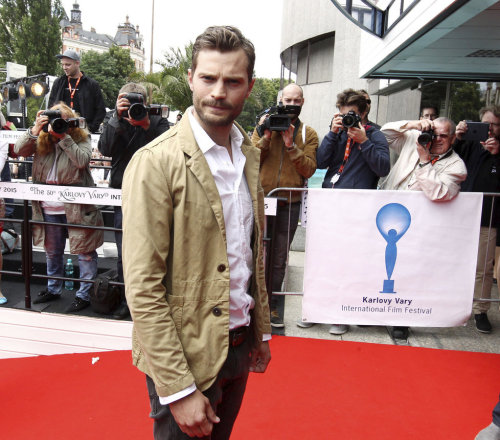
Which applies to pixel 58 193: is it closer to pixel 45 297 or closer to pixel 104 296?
pixel 104 296

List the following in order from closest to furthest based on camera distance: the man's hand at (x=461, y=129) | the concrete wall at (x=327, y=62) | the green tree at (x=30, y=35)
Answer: the man's hand at (x=461, y=129), the concrete wall at (x=327, y=62), the green tree at (x=30, y=35)

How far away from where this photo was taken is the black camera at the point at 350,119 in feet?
13.2

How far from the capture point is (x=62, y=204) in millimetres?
4359

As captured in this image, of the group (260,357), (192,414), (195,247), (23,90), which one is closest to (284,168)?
(260,357)

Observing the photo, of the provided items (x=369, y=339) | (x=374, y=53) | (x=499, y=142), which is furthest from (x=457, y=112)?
(x=369, y=339)

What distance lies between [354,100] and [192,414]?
3.59m

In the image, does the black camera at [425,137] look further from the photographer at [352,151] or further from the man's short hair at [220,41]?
the man's short hair at [220,41]

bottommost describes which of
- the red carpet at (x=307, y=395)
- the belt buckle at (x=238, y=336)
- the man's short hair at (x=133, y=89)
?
the red carpet at (x=307, y=395)

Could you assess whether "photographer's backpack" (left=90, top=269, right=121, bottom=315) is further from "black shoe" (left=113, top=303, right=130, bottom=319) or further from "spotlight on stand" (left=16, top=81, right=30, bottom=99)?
"spotlight on stand" (left=16, top=81, right=30, bottom=99)

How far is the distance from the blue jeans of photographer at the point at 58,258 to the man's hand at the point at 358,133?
8.82 ft

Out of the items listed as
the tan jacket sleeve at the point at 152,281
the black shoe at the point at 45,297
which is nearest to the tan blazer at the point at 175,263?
the tan jacket sleeve at the point at 152,281

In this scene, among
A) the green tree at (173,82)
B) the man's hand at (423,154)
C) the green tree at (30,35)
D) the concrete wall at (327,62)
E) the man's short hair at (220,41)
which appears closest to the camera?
the man's short hair at (220,41)

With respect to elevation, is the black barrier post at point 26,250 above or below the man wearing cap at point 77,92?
below

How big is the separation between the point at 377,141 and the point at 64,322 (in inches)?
130
